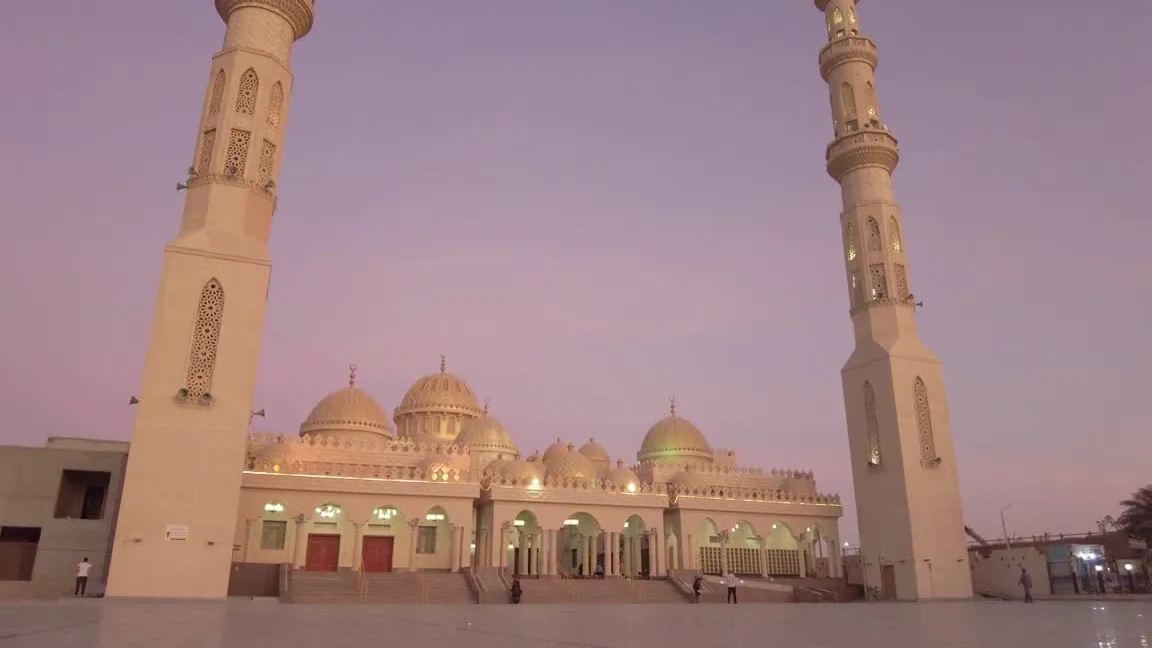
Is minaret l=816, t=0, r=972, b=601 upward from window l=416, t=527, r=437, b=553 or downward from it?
upward

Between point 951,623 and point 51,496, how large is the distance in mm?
25387

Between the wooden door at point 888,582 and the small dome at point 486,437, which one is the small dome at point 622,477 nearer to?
the small dome at point 486,437

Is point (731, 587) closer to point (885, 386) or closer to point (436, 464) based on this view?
point (885, 386)

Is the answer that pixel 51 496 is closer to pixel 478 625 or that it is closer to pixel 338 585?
pixel 338 585

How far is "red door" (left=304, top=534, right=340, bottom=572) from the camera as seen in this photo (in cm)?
2817

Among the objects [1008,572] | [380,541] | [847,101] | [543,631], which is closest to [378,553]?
[380,541]

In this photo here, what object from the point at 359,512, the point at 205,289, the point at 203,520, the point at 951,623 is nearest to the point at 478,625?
the point at 951,623

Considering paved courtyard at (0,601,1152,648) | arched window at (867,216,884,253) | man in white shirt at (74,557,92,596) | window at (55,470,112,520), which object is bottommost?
paved courtyard at (0,601,1152,648)

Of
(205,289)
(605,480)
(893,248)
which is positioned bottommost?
(605,480)

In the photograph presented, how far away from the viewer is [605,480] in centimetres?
3241

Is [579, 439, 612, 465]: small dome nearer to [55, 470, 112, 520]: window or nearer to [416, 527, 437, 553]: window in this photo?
[416, 527, 437, 553]: window

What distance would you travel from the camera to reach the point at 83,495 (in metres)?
28.3

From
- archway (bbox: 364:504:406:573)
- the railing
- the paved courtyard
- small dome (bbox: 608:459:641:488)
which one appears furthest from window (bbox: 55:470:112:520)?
small dome (bbox: 608:459:641:488)

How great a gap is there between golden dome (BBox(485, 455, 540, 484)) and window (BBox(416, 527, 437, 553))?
319 centimetres
